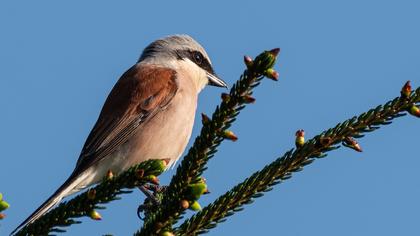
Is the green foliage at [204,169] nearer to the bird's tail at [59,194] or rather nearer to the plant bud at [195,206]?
the plant bud at [195,206]

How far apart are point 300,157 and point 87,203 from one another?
791 mm

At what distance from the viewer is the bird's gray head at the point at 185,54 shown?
225 inches

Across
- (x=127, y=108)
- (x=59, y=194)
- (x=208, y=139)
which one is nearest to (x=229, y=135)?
(x=208, y=139)

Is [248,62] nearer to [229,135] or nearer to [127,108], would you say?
[229,135]

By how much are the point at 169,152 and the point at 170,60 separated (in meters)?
1.46

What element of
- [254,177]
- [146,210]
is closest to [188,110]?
[146,210]

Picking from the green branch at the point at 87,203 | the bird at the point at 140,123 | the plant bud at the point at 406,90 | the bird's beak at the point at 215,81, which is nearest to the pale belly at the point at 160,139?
the bird at the point at 140,123

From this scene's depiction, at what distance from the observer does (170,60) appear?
229 inches

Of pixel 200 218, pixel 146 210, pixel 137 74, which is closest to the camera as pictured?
pixel 200 218

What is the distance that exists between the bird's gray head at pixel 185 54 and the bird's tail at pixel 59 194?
2081 mm

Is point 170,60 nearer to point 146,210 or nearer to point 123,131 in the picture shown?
point 123,131

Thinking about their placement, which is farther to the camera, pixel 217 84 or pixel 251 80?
pixel 217 84

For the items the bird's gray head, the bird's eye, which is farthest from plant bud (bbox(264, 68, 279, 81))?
the bird's eye

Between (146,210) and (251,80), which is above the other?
(146,210)
